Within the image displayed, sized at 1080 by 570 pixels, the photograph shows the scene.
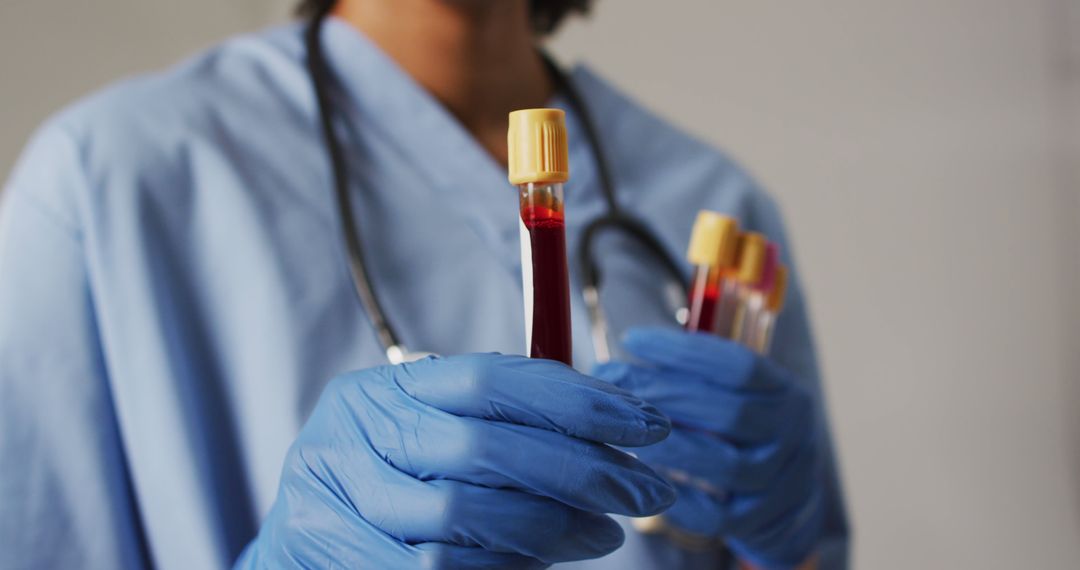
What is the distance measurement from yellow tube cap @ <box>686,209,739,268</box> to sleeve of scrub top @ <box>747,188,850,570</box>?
268 millimetres

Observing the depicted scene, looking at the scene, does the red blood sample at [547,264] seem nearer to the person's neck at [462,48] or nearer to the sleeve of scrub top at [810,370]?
the person's neck at [462,48]

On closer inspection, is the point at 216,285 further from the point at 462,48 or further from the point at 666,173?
the point at 666,173

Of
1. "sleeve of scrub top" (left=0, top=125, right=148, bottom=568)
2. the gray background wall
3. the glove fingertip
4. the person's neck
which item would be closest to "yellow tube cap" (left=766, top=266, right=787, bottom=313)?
the glove fingertip

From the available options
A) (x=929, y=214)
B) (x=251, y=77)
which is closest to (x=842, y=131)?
(x=929, y=214)

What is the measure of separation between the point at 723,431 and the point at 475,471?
0.73ft

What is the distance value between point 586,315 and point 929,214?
29.6 inches

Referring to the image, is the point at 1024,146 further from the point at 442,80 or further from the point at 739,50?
the point at 442,80

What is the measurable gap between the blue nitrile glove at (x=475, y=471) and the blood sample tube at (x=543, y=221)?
0.05 feet

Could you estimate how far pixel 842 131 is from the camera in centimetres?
116

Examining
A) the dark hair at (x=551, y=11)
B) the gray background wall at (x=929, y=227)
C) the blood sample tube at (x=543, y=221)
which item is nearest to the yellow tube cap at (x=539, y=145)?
the blood sample tube at (x=543, y=221)

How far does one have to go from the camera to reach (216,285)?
0.49 metres

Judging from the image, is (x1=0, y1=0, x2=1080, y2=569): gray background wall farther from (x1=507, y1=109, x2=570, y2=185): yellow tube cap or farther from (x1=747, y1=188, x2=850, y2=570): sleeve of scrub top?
(x1=507, y1=109, x2=570, y2=185): yellow tube cap

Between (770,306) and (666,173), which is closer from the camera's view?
(770,306)

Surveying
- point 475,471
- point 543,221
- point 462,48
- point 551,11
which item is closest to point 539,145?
point 543,221
